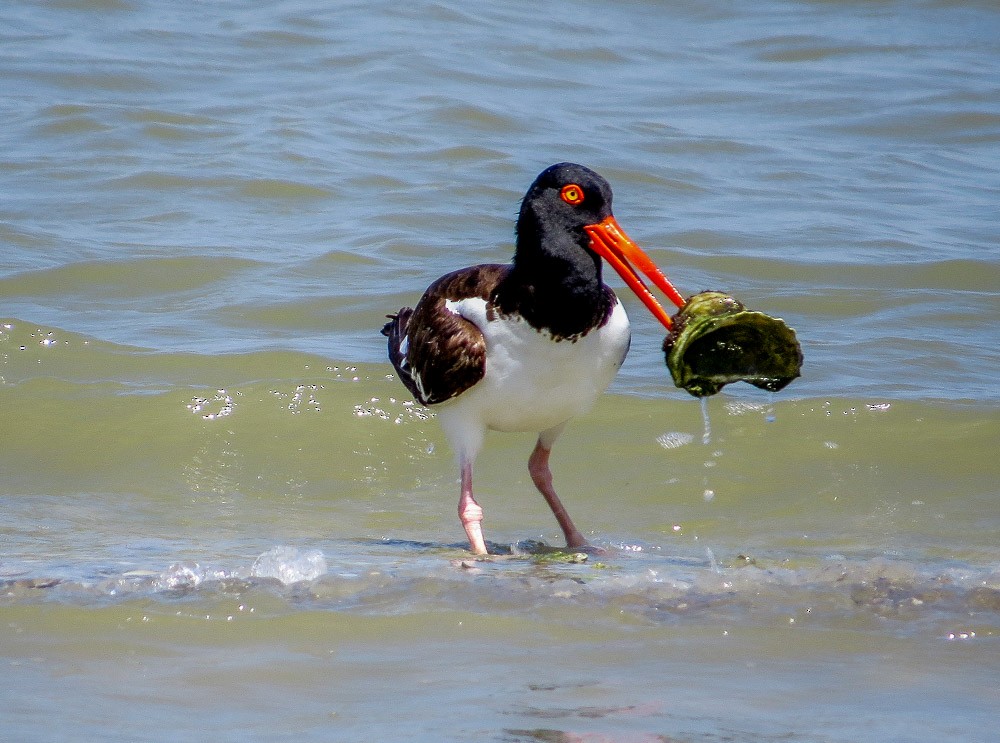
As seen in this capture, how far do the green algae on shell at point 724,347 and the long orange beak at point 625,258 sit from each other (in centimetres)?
13

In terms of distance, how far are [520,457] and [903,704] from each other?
13.3 feet

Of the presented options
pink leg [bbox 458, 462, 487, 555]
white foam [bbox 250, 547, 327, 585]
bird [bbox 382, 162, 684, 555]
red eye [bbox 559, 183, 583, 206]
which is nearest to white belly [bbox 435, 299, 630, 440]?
bird [bbox 382, 162, 684, 555]

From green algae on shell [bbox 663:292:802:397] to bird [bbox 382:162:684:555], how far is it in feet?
0.41

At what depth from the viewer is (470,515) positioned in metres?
5.96

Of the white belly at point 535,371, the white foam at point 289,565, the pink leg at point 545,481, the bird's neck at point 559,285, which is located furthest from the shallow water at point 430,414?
the bird's neck at point 559,285

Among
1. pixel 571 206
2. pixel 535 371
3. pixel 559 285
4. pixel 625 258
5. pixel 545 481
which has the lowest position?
pixel 545 481

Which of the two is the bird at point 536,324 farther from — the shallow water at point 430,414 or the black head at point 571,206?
the shallow water at point 430,414

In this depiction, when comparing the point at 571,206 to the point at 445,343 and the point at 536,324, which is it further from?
the point at 445,343

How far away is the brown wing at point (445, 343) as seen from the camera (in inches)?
223

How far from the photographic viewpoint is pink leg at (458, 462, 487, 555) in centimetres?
583

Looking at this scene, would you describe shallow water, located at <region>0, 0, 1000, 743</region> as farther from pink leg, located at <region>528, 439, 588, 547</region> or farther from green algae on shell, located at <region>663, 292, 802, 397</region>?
green algae on shell, located at <region>663, 292, 802, 397</region>

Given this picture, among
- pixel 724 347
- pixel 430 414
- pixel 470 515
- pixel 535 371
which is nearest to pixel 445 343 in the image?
pixel 535 371

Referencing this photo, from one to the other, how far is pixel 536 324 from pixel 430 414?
299 cm

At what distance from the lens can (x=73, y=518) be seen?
654cm
